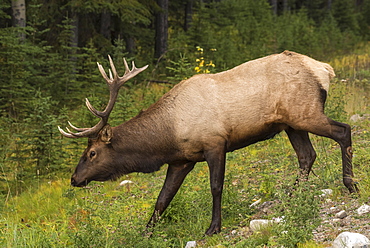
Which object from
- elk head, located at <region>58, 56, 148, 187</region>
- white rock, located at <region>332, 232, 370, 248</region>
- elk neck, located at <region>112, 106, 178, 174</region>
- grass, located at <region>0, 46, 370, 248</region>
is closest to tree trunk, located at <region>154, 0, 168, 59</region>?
grass, located at <region>0, 46, 370, 248</region>

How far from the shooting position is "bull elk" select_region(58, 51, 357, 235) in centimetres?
588

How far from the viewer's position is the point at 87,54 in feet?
42.3

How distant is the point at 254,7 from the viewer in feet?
88.6

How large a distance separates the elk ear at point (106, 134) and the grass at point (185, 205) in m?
0.59

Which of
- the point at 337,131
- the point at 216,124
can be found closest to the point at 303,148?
the point at 337,131

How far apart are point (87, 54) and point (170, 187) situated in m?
7.38

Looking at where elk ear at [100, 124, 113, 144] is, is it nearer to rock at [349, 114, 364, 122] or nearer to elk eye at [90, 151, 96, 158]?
elk eye at [90, 151, 96, 158]

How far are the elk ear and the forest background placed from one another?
73.9 inches

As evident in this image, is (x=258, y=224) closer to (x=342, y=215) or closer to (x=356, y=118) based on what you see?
(x=342, y=215)

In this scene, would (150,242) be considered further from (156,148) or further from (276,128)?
(276,128)

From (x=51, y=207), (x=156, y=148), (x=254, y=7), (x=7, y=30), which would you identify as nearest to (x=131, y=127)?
(x=156, y=148)

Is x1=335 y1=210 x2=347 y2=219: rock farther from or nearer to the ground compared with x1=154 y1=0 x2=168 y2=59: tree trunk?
farther from the ground

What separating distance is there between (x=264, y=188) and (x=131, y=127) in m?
1.79

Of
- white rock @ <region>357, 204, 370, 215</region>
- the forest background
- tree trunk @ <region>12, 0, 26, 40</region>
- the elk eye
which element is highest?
tree trunk @ <region>12, 0, 26, 40</region>
